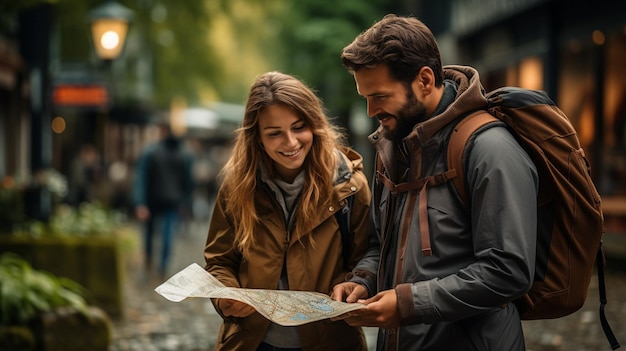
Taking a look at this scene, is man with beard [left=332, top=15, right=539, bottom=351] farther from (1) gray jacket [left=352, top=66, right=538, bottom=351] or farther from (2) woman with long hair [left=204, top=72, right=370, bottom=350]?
(2) woman with long hair [left=204, top=72, right=370, bottom=350]

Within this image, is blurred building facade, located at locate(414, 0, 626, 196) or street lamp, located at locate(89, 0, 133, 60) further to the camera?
blurred building facade, located at locate(414, 0, 626, 196)

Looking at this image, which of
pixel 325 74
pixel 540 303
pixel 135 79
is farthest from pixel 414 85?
pixel 135 79

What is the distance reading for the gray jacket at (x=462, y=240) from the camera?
259cm

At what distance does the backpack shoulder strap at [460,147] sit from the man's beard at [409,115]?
0.44 ft

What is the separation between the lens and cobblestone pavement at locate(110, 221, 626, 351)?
7.82 m

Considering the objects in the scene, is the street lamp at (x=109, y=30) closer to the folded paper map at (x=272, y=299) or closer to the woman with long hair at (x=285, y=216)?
the woman with long hair at (x=285, y=216)

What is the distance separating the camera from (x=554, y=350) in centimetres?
742

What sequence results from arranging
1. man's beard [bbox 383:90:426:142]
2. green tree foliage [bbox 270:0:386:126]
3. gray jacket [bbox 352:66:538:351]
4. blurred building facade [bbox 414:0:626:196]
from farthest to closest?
green tree foliage [bbox 270:0:386:126]
blurred building facade [bbox 414:0:626:196]
man's beard [bbox 383:90:426:142]
gray jacket [bbox 352:66:538:351]

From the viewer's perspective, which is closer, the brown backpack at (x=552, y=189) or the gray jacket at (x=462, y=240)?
A: the gray jacket at (x=462, y=240)

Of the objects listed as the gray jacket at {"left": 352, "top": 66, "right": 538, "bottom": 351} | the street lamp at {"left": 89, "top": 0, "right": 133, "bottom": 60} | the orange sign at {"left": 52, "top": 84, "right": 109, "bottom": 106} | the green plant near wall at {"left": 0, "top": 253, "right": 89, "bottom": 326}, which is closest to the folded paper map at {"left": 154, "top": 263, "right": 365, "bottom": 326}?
the gray jacket at {"left": 352, "top": 66, "right": 538, "bottom": 351}

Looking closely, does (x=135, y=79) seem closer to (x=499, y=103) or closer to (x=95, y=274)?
(x=95, y=274)

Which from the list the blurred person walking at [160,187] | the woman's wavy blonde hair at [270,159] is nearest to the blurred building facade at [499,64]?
the blurred person walking at [160,187]

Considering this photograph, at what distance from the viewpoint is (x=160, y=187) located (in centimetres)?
1299

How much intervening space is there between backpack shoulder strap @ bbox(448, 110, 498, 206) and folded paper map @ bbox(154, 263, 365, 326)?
45 cm
